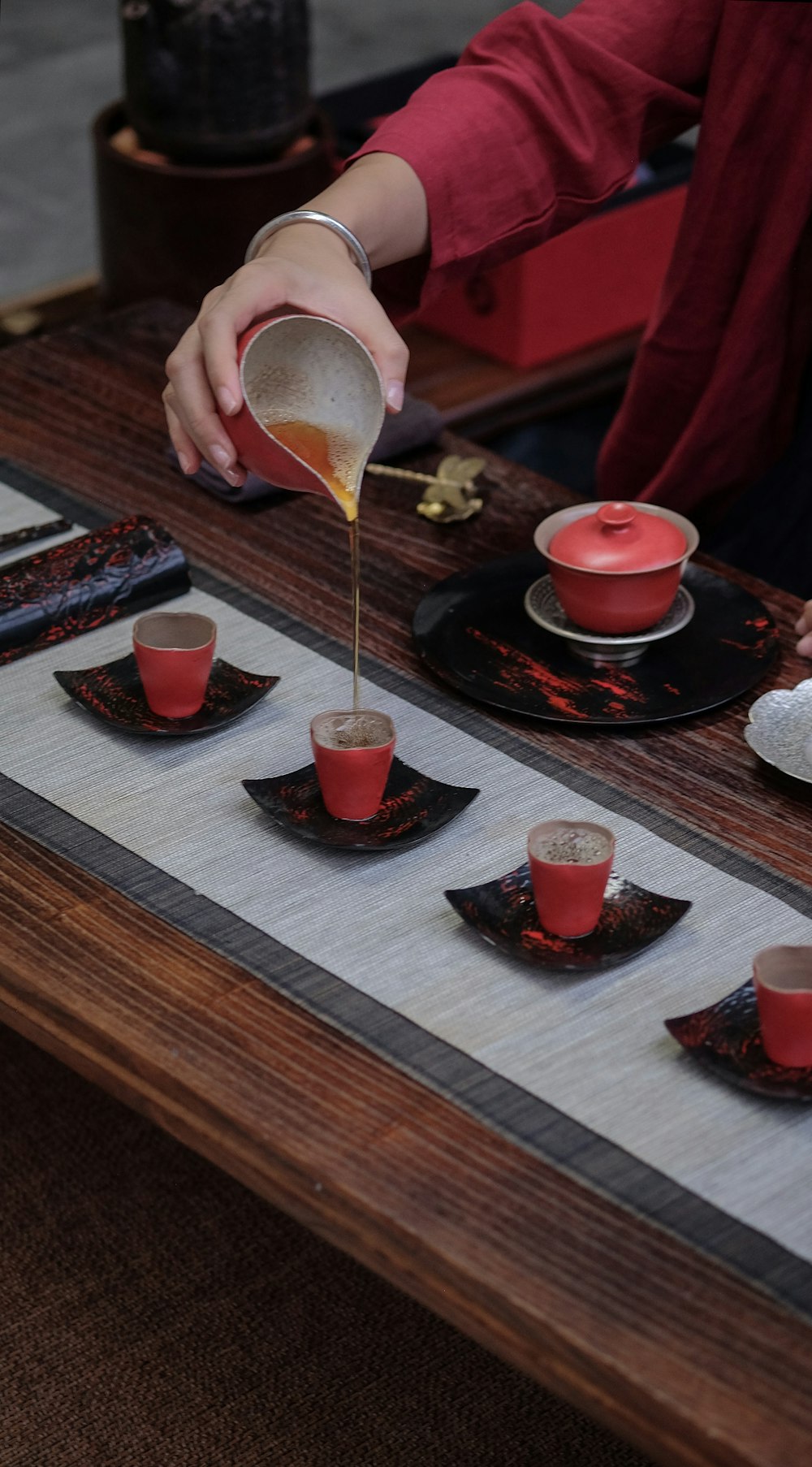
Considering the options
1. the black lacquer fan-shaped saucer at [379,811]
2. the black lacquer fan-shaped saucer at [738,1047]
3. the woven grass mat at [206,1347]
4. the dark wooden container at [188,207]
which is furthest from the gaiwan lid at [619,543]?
the dark wooden container at [188,207]

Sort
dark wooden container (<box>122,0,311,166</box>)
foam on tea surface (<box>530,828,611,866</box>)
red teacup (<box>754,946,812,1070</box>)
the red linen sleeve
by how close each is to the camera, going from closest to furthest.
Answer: red teacup (<box>754,946,812,1070</box>), foam on tea surface (<box>530,828,611,866</box>), the red linen sleeve, dark wooden container (<box>122,0,311,166</box>)

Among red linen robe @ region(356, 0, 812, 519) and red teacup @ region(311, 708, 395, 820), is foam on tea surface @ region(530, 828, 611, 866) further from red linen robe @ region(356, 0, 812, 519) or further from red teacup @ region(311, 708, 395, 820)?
red linen robe @ region(356, 0, 812, 519)

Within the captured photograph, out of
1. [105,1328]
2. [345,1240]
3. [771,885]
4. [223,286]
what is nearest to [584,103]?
[223,286]

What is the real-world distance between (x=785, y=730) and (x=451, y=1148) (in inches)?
18.9

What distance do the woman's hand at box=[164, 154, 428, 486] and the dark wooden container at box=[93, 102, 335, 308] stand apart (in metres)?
1.22

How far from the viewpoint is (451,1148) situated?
883mm

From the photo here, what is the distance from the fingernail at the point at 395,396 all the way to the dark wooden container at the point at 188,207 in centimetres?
148

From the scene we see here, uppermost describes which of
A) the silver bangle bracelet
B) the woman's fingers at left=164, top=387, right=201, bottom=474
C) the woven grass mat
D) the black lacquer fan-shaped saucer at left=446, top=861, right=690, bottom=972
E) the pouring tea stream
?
the silver bangle bracelet

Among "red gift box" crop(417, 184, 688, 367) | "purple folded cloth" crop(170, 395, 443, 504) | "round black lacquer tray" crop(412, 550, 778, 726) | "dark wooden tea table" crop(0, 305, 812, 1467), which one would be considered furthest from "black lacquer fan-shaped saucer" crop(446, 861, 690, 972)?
"red gift box" crop(417, 184, 688, 367)

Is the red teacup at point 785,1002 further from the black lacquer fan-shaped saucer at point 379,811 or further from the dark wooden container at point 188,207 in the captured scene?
the dark wooden container at point 188,207

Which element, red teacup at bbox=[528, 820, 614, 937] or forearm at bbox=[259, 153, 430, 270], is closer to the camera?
red teacup at bbox=[528, 820, 614, 937]

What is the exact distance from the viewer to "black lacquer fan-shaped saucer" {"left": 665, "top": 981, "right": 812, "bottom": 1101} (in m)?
0.91

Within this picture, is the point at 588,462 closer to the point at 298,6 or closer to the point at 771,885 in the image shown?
the point at 298,6

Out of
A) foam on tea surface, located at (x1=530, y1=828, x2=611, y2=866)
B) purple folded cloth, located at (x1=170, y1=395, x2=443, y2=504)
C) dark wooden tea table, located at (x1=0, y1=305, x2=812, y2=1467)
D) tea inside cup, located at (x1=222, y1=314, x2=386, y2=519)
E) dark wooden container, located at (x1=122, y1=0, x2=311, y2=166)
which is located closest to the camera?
dark wooden tea table, located at (x1=0, y1=305, x2=812, y2=1467)
